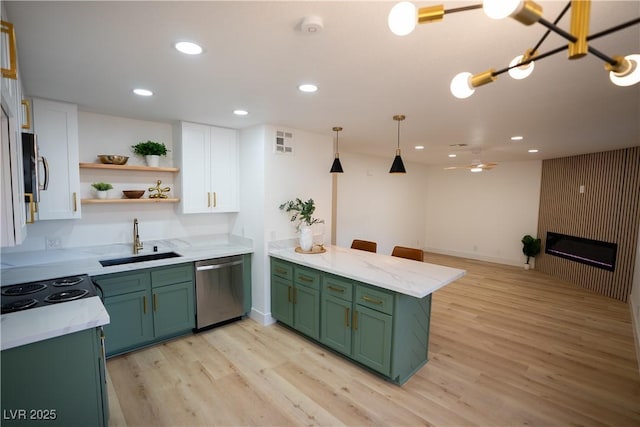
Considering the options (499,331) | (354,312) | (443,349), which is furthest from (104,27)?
(499,331)

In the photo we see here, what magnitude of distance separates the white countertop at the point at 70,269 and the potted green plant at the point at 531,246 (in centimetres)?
592

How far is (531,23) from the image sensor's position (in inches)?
30.9

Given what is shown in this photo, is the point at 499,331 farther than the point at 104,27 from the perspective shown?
Yes

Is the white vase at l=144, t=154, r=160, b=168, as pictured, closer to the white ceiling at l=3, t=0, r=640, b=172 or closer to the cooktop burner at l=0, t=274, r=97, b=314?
the white ceiling at l=3, t=0, r=640, b=172

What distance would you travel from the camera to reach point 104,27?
1.50 meters

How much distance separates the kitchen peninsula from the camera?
8.25 feet

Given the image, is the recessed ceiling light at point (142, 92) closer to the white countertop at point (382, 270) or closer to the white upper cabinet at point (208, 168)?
the white upper cabinet at point (208, 168)

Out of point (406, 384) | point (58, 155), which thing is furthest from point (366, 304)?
point (58, 155)

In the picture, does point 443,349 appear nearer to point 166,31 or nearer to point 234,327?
point 234,327

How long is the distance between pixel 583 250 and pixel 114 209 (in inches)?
298

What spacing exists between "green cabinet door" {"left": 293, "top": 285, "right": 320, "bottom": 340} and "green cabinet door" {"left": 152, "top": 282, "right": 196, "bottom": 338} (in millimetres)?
1151

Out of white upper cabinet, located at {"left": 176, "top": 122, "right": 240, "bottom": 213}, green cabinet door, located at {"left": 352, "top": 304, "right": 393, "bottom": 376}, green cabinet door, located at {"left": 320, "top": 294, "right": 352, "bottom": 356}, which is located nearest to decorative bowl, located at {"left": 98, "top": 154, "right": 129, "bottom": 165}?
white upper cabinet, located at {"left": 176, "top": 122, "right": 240, "bottom": 213}

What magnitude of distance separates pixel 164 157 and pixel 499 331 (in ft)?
15.0

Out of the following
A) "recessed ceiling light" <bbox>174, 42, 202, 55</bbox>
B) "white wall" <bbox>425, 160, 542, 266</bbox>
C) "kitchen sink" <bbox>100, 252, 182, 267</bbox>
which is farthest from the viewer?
"white wall" <bbox>425, 160, 542, 266</bbox>
